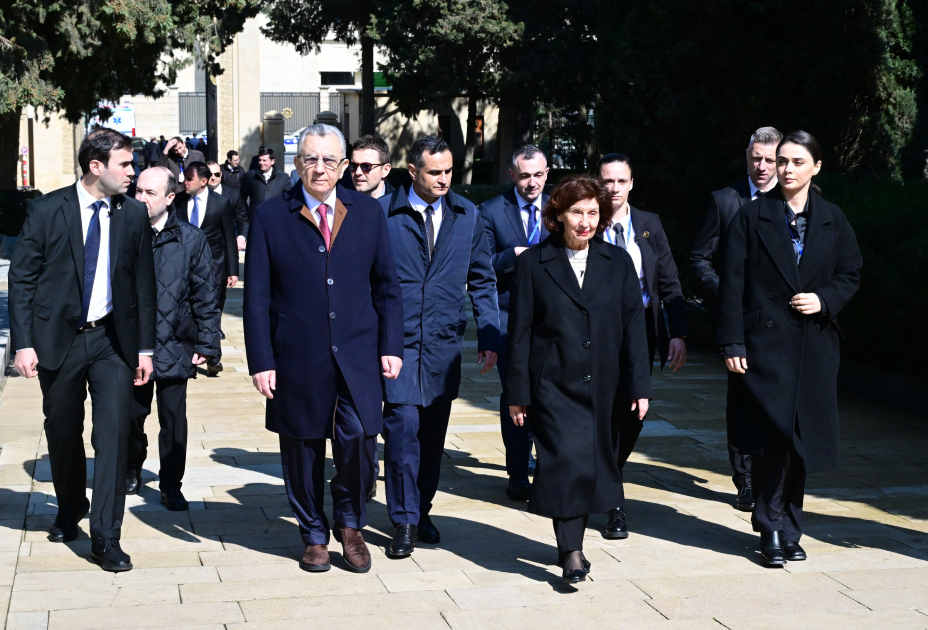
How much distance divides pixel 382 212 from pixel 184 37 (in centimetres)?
1589

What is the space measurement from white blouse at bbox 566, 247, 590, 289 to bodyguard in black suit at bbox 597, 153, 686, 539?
0.84 metres

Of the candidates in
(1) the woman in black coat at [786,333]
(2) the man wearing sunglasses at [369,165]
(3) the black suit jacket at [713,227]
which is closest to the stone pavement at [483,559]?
(1) the woman in black coat at [786,333]

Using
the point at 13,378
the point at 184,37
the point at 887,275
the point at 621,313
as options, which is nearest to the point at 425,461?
the point at 621,313

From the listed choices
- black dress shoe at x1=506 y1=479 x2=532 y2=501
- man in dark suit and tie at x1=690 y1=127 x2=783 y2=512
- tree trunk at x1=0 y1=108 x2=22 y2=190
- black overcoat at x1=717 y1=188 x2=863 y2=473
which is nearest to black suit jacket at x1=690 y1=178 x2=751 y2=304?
man in dark suit and tie at x1=690 y1=127 x2=783 y2=512

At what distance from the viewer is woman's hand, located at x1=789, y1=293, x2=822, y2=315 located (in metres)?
5.19

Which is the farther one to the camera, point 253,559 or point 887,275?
point 887,275

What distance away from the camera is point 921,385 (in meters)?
8.72

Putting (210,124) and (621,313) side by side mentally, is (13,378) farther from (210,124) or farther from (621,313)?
(210,124)

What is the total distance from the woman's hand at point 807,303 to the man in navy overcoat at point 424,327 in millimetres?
1476

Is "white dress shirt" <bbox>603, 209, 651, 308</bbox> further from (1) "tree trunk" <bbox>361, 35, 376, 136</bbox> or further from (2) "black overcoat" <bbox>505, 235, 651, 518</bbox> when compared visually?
(1) "tree trunk" <bbox>361, 35, 376, 136</bbox>

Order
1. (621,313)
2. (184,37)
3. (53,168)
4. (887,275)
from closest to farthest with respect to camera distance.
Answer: (621,313) < (887,275) < (184,37) < (53,168)

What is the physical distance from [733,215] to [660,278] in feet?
1.66

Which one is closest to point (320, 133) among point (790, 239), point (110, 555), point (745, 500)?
point (110, 555)

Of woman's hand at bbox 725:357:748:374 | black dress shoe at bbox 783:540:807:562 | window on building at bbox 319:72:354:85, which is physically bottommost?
black dress shoe at bbox 783:540:807:562
